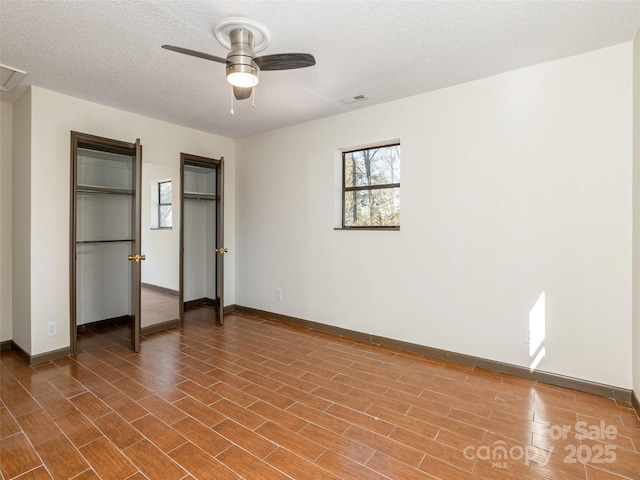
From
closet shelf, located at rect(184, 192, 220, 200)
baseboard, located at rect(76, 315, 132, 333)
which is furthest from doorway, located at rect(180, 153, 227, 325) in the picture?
baseboard, located at rect(76, 315, 132, 333)

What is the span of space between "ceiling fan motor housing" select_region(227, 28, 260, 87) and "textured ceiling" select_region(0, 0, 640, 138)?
142 mm

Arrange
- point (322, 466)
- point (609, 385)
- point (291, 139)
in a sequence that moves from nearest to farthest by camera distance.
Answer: point (322, 466), point (609, 385), point (291, 139)

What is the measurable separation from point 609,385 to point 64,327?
4.85 m

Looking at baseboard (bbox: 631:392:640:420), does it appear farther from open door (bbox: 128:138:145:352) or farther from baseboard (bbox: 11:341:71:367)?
Answer: baseboard (bbox: 11:341:71:367)

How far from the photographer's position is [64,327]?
3.33 metres

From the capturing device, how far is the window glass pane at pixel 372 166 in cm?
365

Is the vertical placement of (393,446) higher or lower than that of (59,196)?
lower

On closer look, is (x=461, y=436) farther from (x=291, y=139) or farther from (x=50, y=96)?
(x=50, y=96)

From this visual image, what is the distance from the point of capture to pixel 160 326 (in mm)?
4133

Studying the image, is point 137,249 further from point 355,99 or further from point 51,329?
point 355,99

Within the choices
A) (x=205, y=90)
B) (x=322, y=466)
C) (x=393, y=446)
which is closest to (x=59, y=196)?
(x=205, y=90)

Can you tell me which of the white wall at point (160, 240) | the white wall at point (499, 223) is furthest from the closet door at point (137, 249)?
the white wall at point (499, 223)

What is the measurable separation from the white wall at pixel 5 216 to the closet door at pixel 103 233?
0.58 meters

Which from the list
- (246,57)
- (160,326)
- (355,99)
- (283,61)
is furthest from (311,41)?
(160,326)
